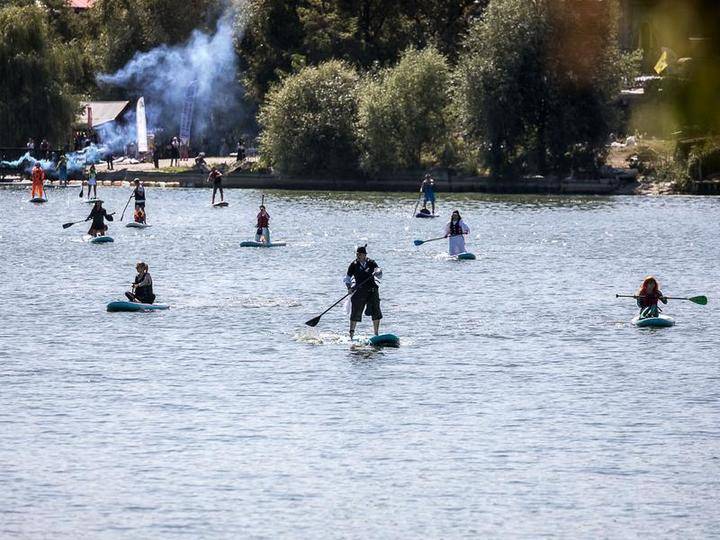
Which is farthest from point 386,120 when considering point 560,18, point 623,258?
point 623,258

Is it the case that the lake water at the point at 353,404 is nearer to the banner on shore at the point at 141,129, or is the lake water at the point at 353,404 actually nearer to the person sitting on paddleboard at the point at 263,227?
the person sitting on paddleboard at the point at 263,227

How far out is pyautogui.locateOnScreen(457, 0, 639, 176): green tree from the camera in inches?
4203

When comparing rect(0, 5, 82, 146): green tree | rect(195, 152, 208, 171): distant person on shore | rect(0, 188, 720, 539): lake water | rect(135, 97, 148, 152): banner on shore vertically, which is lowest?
rect(0, 188, 720, 539): lake water

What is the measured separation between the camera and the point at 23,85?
120m

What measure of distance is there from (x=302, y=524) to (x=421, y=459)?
4.75 metres

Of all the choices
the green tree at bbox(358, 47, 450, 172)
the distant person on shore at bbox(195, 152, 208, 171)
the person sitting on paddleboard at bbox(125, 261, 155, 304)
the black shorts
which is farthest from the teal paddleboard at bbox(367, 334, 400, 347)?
the distant person on shore at bbox(195, 152, 208, 171)

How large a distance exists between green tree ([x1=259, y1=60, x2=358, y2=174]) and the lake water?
50.8 m

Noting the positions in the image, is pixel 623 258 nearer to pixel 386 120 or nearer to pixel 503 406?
pixel 503 406

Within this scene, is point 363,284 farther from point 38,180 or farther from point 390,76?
point 390,76

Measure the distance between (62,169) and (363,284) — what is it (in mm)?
79502

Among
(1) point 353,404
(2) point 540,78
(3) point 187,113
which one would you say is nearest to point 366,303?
(1) point 353,404

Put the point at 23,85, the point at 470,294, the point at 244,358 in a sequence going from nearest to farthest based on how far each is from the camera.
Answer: the point at 244,358 → the point at 470,294 → the point at 23,85

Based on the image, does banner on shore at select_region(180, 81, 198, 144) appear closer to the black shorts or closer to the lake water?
the lake water

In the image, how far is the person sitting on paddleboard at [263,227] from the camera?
66375 millimetres
